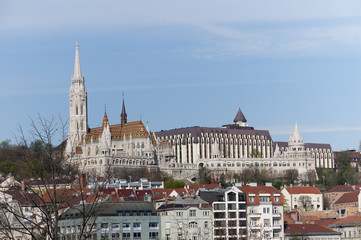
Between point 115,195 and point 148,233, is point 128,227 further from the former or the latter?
point 115,195

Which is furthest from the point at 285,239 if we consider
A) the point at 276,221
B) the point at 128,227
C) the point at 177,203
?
the point at 128,227

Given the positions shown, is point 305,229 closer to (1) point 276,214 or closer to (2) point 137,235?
(1) point 276,214

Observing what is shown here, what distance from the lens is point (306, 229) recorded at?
336 ft

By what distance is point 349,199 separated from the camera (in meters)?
152

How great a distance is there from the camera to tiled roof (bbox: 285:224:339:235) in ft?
330

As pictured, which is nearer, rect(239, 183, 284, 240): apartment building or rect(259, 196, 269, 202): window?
rect(239, 183, 284, 240): apartment building

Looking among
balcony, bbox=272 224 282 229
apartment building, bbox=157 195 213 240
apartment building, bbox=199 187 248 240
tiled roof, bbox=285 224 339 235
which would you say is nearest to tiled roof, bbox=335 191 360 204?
tiled roof, bbox=285 224 339 235

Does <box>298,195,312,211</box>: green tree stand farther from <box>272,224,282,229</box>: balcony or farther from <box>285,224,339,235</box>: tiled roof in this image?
<box>272,224,282,229</box>: balcony

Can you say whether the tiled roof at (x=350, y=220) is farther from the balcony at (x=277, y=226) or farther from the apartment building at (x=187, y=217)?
the apartment building at (x=187, y=217)

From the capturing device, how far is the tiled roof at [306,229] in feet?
330

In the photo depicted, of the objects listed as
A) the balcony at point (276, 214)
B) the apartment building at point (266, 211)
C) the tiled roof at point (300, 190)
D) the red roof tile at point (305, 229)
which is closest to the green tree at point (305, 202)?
the tiled roof at point (300, 190)

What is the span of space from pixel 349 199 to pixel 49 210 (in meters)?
130

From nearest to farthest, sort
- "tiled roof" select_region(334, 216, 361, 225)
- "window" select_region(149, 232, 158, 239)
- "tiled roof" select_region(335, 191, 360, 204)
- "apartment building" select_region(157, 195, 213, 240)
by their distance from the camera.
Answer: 1. "window" select_region(149, 232, 158, 239)
2. "apartment building" select_region(157, 195, 213, 240)
3. "tiled roof" select_region(334, 216, 361, 225)
4. "tiled roof" select_region(335, 191, 360, 204)

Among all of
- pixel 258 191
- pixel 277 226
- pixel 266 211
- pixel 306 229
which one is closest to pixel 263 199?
pixel 266 211
